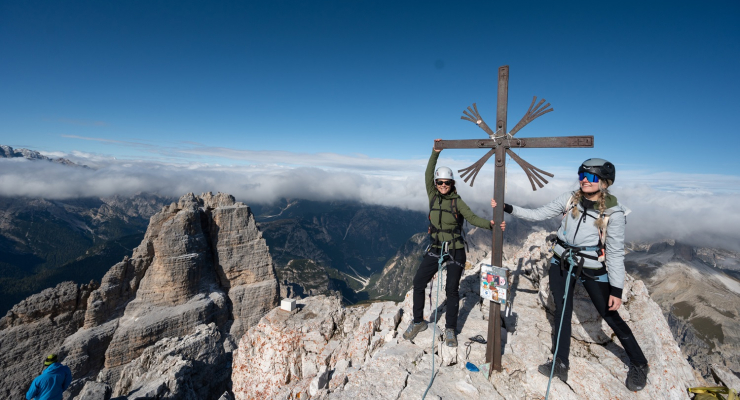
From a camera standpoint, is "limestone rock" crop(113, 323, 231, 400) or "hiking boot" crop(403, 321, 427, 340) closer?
"hiking boot" crop(403, 321, 427, 340)

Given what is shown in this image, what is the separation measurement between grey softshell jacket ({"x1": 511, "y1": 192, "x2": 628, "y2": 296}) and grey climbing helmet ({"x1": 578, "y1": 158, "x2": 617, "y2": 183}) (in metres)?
0.43

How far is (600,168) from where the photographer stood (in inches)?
210

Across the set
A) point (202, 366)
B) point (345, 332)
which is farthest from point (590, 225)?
point (202, 366)

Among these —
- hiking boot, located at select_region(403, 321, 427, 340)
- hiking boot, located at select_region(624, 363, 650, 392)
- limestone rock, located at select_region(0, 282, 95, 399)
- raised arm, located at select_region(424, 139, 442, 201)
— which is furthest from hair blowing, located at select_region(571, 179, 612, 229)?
limestone rock, located at select_region(0, 282, 95, 399)

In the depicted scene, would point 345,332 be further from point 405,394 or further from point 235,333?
point 235,333

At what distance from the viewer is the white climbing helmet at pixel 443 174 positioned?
22.3 feet

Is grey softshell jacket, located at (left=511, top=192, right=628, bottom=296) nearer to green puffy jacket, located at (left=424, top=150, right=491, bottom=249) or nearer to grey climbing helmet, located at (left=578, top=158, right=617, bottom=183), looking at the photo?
grey climbing helmet, located at (left=578, top=158, right=617, bottom=183)

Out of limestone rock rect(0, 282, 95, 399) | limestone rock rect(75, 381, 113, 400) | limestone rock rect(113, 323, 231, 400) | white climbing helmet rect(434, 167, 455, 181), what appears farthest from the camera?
limestone rock rect(0, 282, 95, 399)

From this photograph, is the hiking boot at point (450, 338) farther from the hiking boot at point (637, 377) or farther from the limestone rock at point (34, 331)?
the limestone rock at point (34, 331)

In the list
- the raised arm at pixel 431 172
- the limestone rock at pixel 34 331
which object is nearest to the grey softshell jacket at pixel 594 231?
the raised arm at pixel 431 172

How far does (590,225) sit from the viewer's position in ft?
18.0

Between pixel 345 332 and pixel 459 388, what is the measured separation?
27.0ft

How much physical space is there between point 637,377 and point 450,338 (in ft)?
12.0

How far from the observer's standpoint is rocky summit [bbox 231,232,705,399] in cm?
583
